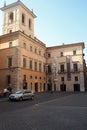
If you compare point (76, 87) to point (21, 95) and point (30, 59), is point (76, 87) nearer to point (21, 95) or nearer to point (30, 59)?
point (30, 59)

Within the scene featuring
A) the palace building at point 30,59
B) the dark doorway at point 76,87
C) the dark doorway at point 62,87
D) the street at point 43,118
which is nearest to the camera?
the street at point 43,118

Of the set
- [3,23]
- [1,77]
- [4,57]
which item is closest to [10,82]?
[1,77]

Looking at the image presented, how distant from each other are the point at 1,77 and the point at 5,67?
2.85m

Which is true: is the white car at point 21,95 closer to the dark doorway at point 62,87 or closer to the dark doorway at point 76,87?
the dark doorway at point 76,87

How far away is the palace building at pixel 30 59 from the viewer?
42.2m

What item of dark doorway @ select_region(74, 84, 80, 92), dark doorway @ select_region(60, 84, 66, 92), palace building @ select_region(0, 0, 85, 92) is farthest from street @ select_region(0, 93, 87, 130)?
dark doorway @ select_region(60, 84, 66, 92)

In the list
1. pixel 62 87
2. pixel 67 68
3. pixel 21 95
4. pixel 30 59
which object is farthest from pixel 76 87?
pixel 21 95

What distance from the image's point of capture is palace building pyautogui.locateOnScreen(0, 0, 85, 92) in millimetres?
42172

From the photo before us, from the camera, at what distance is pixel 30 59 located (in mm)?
47281

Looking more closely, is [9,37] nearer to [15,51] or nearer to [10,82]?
[15,51]

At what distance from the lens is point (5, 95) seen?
31.7 m

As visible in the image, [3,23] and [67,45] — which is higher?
[3,23]

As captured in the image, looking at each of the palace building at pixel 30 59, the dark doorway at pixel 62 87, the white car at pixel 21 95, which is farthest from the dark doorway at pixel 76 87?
the white car at pixel 21 95

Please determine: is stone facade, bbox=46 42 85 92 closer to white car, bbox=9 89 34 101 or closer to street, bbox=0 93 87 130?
white car, bbox=9 89 34 101
